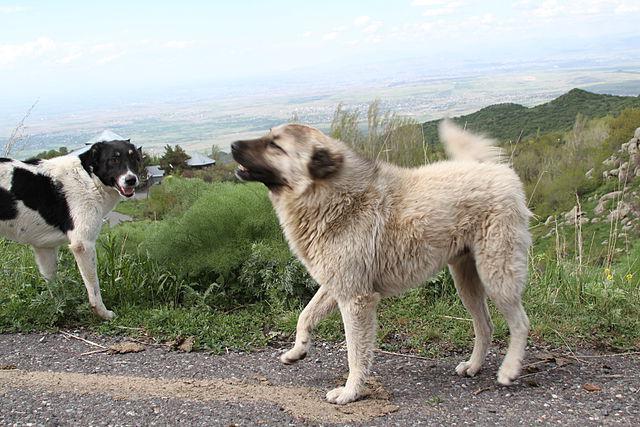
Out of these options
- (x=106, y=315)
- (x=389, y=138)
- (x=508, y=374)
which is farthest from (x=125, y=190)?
(x=508, y=374)

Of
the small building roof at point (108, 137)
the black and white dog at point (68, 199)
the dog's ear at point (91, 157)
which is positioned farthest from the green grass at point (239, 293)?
the small building roof at point (108, 137)

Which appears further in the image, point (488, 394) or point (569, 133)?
point (569, 133)

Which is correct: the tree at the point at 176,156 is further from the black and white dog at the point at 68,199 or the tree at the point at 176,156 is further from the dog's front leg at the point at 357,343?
the dog's front leg at the point at 357,343

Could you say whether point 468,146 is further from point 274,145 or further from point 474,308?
point 274,145

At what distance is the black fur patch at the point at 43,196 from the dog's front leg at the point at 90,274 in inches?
10.7

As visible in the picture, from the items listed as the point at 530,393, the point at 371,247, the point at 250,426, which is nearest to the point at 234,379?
the point at 250,426

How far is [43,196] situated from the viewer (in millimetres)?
6074

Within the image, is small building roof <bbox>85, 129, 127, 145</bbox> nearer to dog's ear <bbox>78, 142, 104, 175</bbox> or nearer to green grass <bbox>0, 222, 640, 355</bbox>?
dog's ear <bbox>78, 142, 104, 175</bbox>

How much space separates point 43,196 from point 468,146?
4136 millimetres

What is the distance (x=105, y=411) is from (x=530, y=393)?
9.20ft

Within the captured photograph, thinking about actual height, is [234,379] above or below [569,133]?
above

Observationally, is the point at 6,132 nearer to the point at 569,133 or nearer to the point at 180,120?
the point at 180,120

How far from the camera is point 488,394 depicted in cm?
425

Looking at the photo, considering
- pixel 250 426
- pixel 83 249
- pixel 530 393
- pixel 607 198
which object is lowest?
pixel 607 198
